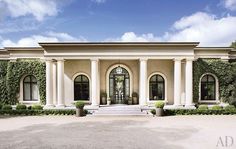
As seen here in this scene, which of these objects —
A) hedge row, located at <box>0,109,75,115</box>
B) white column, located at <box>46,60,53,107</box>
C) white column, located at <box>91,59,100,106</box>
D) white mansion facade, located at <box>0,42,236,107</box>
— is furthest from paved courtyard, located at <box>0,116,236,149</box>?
white mansion facade, located at <box>0,42,236,107</box>

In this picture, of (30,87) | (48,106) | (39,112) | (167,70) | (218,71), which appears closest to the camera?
(39,112)

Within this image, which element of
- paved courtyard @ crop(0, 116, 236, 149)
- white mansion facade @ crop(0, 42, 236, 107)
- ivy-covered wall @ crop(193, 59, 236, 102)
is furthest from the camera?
ivy-covered wall @ crop(193, 59, 236, 102)

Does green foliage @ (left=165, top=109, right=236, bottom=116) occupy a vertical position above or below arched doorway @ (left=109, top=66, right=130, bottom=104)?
below

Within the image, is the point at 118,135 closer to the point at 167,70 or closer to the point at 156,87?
the point at 156,87

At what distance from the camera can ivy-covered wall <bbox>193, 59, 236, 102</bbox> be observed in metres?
20.9

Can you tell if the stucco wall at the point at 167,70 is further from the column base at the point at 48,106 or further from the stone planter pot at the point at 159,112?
the column base at the point at 48,106

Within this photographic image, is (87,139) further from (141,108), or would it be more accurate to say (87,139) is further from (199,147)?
(141,108)

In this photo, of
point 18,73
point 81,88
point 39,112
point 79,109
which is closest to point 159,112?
point 79,109

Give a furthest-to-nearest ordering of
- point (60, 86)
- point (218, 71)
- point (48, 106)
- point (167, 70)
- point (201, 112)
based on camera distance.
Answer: point (167, 70) → point (218, 71) → point (48, 106) → point (60, 86) → point (201, 112)

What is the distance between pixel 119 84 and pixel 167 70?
526 centimetres

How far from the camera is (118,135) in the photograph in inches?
424

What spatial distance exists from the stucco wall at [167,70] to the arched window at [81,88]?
6.77m

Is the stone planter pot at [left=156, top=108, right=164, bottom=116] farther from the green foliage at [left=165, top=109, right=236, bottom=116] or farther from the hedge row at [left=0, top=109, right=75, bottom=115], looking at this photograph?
the hedge row at [left=0, top=109, right=75, bottom=115]

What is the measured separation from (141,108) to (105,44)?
6.71 meters
